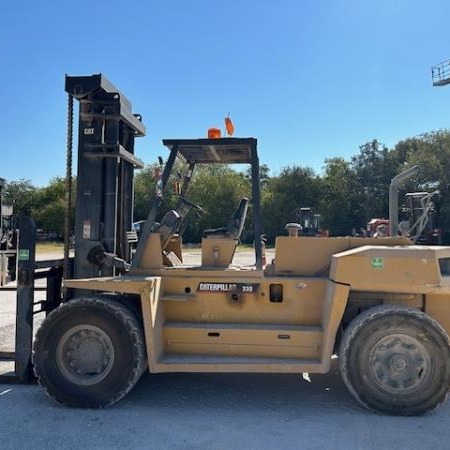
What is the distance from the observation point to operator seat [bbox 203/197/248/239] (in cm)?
529

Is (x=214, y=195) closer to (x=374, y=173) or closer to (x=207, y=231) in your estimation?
(x=207, y=231)

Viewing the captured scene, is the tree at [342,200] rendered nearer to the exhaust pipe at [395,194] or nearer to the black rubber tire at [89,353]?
the exhaust pipe at [395,194]

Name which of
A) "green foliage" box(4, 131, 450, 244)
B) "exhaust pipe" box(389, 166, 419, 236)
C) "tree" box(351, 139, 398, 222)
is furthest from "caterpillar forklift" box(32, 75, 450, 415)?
"tree" box(351, 139, 398, 222)

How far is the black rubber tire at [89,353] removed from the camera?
4.75 m

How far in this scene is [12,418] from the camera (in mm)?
4434

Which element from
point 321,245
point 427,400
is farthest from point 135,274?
point 427,400

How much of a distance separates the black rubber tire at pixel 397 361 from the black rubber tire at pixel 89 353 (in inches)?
82.1

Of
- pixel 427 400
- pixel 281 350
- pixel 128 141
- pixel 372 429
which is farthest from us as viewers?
pixel 128 141

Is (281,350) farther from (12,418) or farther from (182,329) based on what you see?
(12,418)

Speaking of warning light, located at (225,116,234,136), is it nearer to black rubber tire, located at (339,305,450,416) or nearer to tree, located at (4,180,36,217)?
black rubber tire, located at (339,305,450,416)

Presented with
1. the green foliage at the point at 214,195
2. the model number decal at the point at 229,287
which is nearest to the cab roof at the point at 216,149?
the green foliage at the point at 214,195

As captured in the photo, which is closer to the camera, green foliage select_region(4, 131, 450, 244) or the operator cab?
the operator cab

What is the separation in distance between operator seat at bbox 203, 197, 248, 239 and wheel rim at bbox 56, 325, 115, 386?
1.53 meters

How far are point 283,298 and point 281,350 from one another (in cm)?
53
